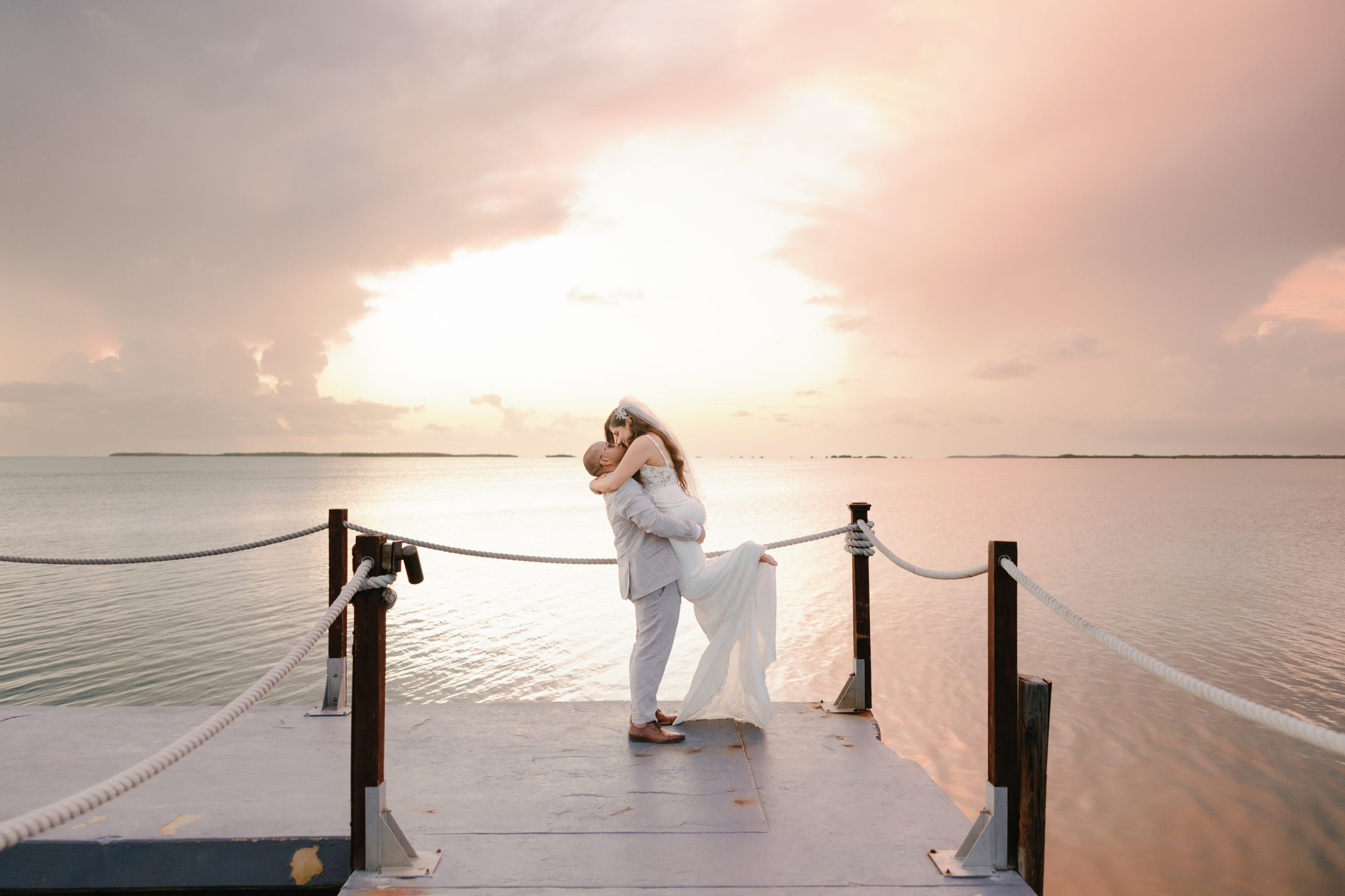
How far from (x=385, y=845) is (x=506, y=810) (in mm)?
630

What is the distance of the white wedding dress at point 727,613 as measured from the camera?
414 centimetres

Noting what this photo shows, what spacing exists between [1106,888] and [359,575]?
4.47 metres

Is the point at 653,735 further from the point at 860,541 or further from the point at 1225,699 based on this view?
the point at 1225,699

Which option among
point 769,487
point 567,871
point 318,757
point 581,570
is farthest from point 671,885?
point 769,487

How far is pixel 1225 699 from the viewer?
182cm

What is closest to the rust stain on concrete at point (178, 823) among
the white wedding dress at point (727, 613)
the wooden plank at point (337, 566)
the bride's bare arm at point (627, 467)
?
the wooden plank at point (337, 566)

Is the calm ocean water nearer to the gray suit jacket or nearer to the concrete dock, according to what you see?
the concrete dock

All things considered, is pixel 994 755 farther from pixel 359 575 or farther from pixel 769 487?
pixel 769 487

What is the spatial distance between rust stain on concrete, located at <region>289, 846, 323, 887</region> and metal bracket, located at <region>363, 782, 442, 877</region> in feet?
1.28

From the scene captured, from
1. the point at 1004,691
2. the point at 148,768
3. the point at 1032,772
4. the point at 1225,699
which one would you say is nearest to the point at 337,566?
the point at 148,768

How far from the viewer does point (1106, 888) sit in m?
4.18

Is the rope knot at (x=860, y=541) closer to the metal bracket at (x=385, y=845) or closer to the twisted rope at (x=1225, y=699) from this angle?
the twisted rope at (x=1225, y=699)

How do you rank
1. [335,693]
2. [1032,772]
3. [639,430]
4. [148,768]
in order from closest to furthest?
1. [148,768]
2. [1032,772]
3. [639,430]
4. [335,693]

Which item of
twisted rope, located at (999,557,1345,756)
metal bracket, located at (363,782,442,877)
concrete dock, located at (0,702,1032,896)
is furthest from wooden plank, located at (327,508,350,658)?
twisted rope, located at (999,557,1345,756)
